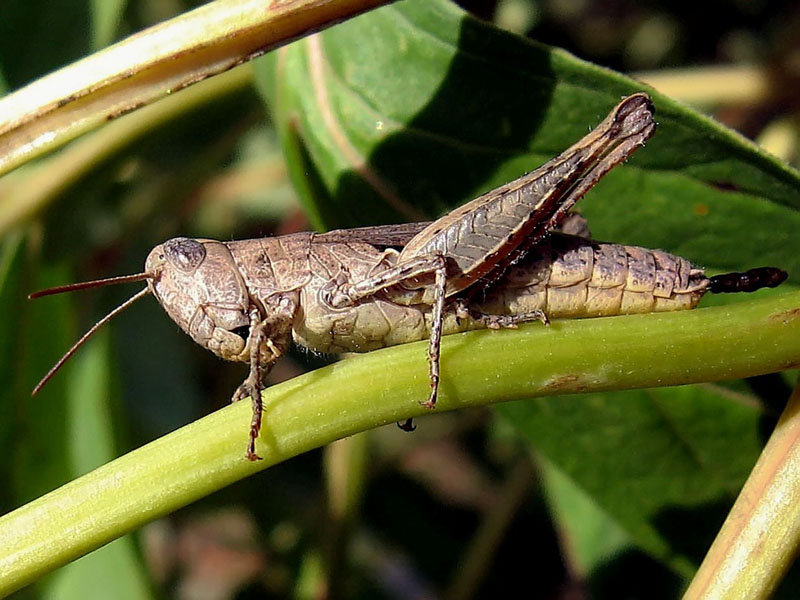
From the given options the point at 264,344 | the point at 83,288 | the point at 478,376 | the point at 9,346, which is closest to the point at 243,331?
the point at 264,344

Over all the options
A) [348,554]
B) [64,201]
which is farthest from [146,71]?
[348,554]

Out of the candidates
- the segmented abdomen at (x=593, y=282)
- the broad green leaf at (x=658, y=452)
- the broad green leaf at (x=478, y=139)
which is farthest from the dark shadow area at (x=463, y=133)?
the broad green leaf at (x=658, y=452)

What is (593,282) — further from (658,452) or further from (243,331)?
(243,331)

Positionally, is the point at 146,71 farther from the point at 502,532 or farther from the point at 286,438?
the point at 502,532

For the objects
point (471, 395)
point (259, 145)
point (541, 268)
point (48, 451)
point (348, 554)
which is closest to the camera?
point (471, 395)

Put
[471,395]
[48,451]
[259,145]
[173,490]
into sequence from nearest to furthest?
[173,490], [471,395], [48,451], [259,145]

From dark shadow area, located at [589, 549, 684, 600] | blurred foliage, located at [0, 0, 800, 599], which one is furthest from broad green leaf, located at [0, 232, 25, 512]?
dark shadow area, located at [589, 549, 684, 600]

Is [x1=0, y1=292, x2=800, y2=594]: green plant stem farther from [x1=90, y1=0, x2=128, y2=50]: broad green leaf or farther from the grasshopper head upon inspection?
[x1=90, y1=0, x2=128, y2=50]: broad green leaf
